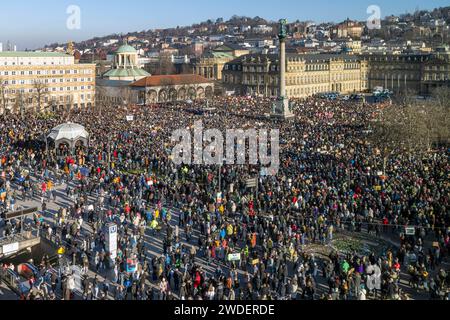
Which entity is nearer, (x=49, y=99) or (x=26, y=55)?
(x=49, y=99)

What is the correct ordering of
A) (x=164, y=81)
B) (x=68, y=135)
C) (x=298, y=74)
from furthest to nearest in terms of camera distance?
(x=298, y=74), (x=164, y=81), (x=68, y=135)

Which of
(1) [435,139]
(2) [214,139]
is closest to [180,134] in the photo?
(2) [214,139]

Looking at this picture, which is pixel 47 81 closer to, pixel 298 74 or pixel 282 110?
pixel 282 110

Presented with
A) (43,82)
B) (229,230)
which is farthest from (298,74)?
(229,230)

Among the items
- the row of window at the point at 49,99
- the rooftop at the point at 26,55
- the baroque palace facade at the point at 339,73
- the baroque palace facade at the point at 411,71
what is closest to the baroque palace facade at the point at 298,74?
the baroque palace facade at the point at 339,73

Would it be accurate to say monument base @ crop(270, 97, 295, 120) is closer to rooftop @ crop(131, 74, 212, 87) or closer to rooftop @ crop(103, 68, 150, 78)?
rooftop @ crop(131, 74, 212, 87)

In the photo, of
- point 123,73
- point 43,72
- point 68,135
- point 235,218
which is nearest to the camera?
point 235,218

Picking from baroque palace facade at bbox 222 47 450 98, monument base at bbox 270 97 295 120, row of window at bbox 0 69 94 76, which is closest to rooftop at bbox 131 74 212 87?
row of window at bbox 0 69 94 76
